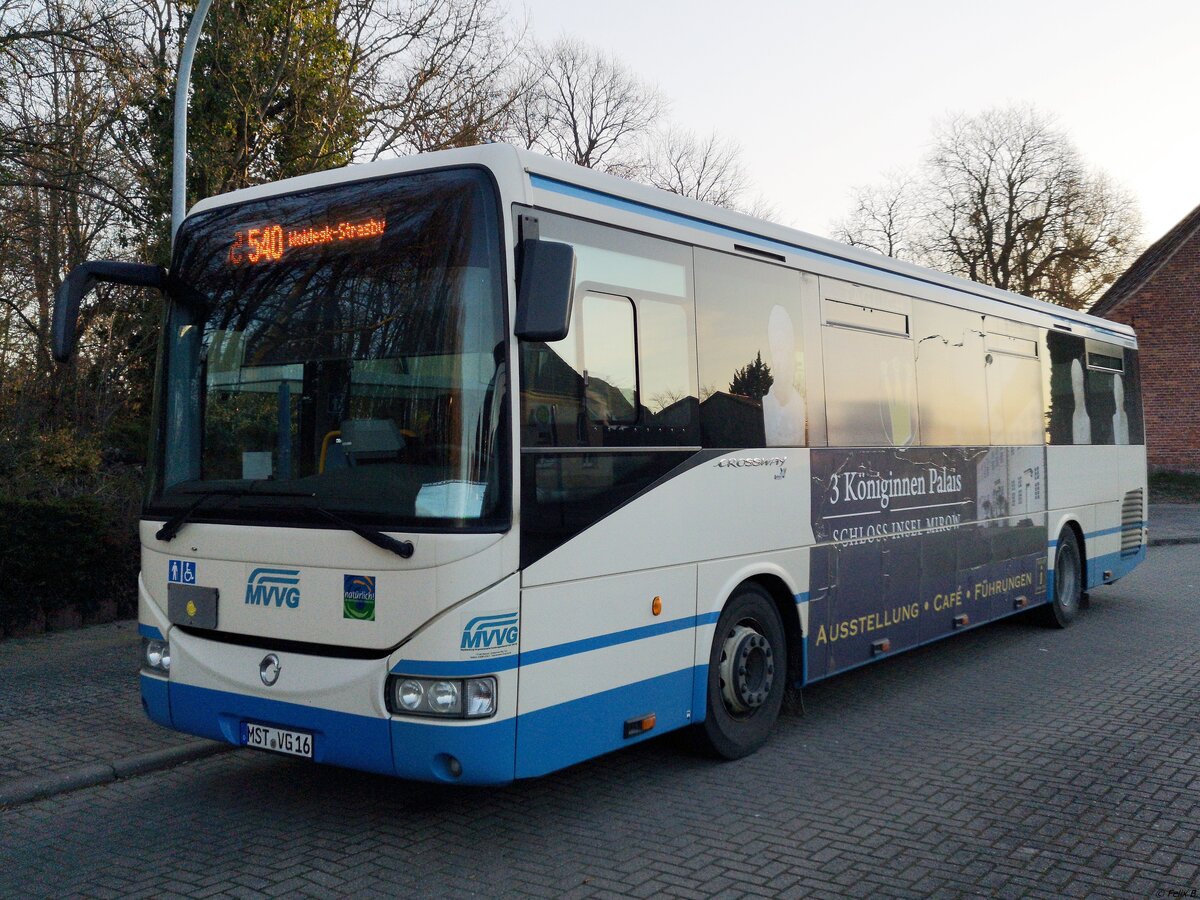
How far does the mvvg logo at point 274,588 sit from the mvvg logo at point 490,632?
89 centimetres

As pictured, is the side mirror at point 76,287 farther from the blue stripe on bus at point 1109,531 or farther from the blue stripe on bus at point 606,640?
the blue stripe on bus at point 1109,531

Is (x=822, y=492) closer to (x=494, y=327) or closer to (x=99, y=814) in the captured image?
(x=494, y=327)

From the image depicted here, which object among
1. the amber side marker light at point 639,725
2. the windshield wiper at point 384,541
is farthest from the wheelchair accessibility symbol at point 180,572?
the amber side marker light at point 639,725

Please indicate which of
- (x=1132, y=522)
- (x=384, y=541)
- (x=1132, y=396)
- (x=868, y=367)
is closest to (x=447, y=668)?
(x=384, y=541)

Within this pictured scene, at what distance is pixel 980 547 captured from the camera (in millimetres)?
9539

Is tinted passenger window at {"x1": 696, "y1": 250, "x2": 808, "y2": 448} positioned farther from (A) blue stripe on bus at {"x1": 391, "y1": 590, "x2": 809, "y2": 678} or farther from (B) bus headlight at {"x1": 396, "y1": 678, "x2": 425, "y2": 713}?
(B) bus headlight at {"x1": 396, "y1": 678, "x2": 425, "y2": 713}

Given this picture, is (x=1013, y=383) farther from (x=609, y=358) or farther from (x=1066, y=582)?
(x=609, y=358)

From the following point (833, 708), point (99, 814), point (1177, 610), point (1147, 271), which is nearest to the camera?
point (99, 814)

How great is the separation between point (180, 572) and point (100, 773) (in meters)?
1.56

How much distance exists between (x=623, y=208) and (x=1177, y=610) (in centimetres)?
1002

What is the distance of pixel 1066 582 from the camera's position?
1158 cm

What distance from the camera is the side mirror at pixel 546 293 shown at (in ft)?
15.9

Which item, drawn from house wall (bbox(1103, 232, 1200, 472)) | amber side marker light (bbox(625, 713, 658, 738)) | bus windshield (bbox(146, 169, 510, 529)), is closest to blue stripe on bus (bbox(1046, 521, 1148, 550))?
amber side marker light (bbox(625, 713, 658, 738))

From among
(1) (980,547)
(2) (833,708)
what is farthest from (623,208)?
(1) (980,547)
